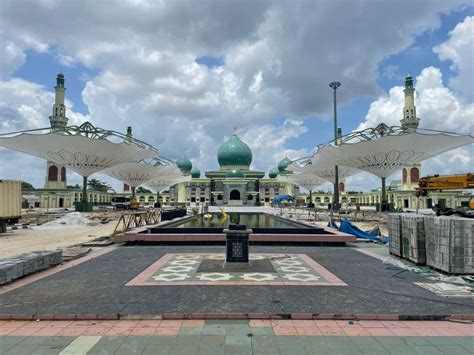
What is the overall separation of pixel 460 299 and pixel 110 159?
43563 mm

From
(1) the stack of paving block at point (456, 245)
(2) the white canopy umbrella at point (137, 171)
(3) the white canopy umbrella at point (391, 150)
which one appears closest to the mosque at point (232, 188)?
(2) the white canopy umbrella at point (137, 171)

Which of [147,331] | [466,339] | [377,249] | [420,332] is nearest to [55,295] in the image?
[147,331]

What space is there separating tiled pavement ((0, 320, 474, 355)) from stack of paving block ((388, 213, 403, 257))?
6375mm

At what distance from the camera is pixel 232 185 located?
8206 cm

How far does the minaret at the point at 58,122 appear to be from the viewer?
204ft

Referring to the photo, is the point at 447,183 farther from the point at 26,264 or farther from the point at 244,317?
the point at 26,264

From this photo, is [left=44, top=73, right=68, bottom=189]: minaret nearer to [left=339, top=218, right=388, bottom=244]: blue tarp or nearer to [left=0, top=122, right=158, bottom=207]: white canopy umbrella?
[left=0, top=122, right=158, bottom=207]: white canopy umbrella

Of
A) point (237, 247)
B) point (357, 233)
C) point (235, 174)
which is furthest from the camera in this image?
point (235, 174)

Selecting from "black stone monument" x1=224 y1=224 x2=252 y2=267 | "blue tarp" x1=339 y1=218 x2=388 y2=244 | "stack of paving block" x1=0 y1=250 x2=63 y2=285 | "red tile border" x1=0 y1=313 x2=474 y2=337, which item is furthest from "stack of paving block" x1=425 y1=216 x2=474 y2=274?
"stack of paving block" x1=0 y1=250 x2=63 y2=285

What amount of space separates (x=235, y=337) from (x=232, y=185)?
3020 inches

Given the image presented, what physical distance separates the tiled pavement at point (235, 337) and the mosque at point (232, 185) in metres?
75.5

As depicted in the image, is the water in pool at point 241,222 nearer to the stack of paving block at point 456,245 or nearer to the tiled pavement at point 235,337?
the stack of paving block at point 456,245

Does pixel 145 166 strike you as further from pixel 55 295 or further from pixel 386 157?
pixel 55 295

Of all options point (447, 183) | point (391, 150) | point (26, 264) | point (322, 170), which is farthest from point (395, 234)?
point (322, 170)
